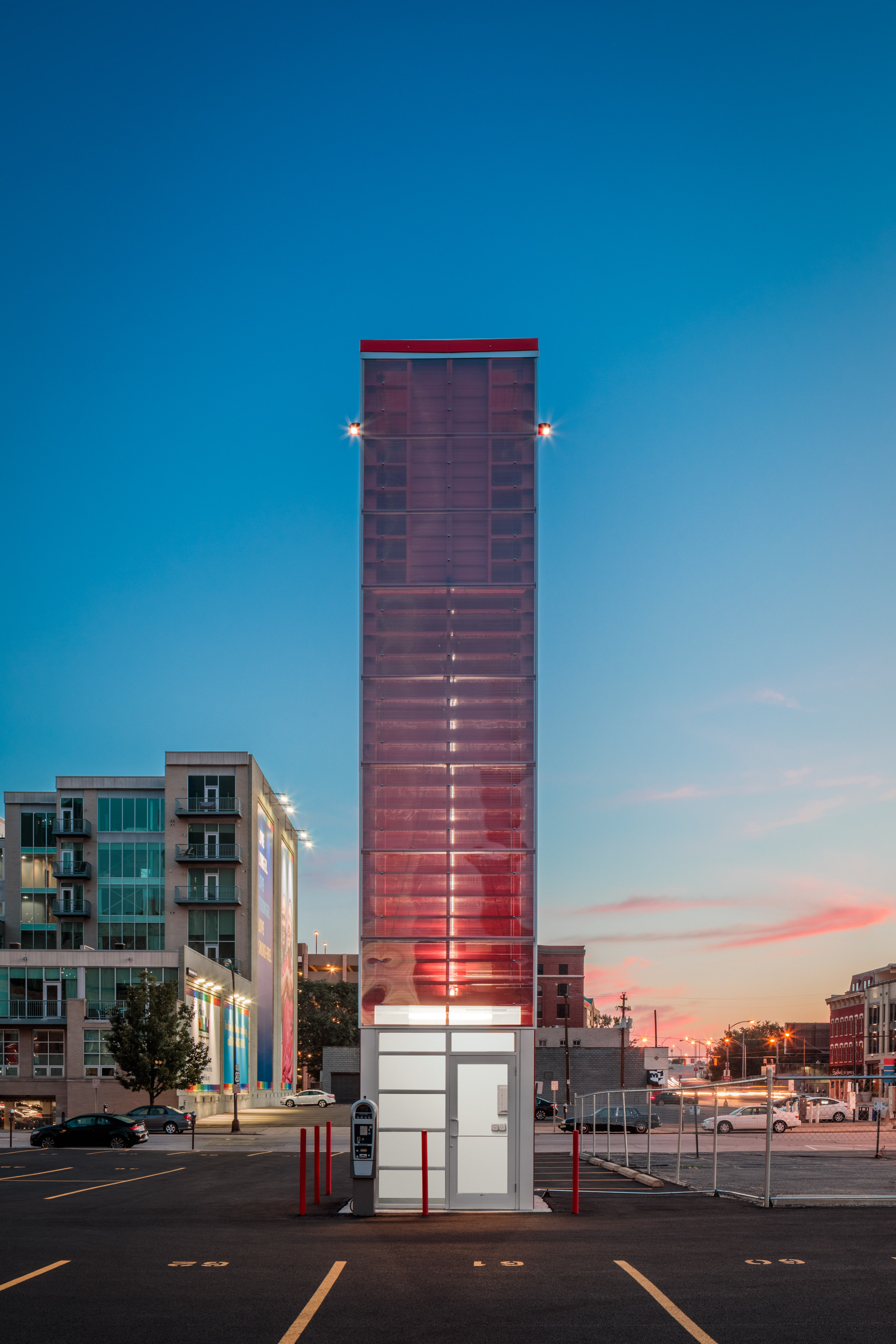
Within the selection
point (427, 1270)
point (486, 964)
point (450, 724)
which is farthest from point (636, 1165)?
point (427, 1270)

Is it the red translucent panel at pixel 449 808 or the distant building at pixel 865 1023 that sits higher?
the red translucent panel at pixel 449 808

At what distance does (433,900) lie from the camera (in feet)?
62.0

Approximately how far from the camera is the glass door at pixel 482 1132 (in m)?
17.6

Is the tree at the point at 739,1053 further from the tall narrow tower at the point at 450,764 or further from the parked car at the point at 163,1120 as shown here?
the tall narrow tower at the point at 450,764

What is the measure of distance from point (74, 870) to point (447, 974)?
74.5 metres

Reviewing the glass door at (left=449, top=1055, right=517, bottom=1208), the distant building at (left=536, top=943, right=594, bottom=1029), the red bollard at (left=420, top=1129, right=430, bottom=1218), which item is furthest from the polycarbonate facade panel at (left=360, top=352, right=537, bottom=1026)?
the distant building at (left=536, top=943, right=594, bottom=1029)

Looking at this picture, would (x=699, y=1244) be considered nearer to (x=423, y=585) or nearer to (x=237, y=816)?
(x=423, y=585)

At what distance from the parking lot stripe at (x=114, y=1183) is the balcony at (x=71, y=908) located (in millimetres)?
56579

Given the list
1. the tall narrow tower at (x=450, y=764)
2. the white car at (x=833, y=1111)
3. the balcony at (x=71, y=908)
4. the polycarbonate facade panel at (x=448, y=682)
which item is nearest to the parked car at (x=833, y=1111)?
the white car at (x=833, y=1111)

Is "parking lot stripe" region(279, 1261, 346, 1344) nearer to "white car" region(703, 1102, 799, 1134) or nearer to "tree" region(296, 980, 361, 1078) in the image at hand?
"white car" region(703, 1102, 799, 1134)

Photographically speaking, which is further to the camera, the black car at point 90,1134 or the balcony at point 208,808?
the balcony at point 208,808

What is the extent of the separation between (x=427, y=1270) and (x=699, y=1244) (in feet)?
11.8

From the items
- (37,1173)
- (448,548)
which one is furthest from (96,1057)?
(448,548)

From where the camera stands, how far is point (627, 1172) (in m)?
25.8
